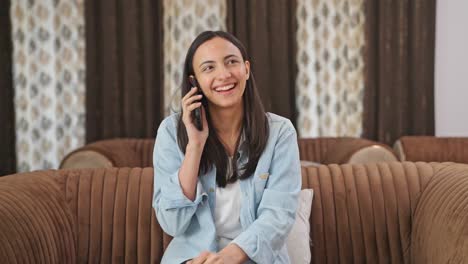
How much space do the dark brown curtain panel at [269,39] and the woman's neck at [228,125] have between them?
2742 millimetres

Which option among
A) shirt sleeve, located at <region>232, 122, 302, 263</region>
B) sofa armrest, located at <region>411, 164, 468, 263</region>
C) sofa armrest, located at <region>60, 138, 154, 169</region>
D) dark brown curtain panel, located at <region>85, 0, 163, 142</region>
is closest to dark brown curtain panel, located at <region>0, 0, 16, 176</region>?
dark brown curtain panel, located at <region>85, 0, 163, 142</region>

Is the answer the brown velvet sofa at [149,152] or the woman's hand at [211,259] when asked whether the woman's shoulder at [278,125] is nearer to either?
the woman's hand at [211,259]

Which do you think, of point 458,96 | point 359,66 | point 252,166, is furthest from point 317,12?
point 252,166

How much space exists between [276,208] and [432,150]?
2820mm

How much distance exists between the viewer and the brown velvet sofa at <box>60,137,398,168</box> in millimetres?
3681

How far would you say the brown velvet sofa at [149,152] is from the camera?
3681 millimetres

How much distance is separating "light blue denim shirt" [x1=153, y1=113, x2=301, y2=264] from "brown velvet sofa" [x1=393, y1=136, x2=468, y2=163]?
2.54m

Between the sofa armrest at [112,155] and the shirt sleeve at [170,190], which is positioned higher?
the shirt sleeve at [170,190]

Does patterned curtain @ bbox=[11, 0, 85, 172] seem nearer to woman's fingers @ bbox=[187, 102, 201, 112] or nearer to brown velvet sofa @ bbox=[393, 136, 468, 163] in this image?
brown velvet sofa @ bbox=[393, 136, 468, 163]

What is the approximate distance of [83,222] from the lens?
2100mm

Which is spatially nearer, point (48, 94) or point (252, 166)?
point (252, 166)

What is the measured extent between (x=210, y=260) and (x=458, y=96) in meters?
3.93

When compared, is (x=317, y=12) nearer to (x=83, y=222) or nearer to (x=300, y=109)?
(x=300, y=109)

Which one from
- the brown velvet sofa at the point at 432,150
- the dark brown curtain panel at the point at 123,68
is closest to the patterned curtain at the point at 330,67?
the brown velvet sofa at the point at 432,150
